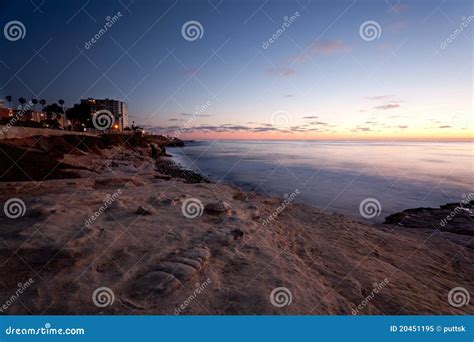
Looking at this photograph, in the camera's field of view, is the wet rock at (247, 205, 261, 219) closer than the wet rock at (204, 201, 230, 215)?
No

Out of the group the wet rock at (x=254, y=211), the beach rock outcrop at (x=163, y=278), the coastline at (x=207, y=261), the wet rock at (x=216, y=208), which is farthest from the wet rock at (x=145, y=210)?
the wet rock at (x=254, y=211)

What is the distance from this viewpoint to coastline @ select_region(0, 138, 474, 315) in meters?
4.12

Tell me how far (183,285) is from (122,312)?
3.30ft

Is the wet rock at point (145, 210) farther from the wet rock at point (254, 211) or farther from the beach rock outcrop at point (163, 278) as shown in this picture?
the wet rock at point (254, 211)

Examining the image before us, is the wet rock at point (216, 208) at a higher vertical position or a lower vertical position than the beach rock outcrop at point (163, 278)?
higher

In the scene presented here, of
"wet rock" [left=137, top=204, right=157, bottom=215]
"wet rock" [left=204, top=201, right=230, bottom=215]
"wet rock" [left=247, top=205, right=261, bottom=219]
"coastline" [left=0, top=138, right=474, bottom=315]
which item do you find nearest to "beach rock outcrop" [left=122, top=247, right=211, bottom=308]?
"coastline" [left=0, top=138, right=474, bottom=315]

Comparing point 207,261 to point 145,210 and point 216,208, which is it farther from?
point 145,210

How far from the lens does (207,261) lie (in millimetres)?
5133

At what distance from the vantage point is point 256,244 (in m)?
6.25

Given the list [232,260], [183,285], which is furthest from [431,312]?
[183,285]

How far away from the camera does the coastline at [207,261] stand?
412 cm

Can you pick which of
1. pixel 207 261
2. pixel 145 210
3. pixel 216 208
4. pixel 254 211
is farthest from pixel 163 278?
pixel 254 211

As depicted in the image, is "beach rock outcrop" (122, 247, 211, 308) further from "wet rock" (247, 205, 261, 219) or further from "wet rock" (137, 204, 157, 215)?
"wet rock" (247, 205, 261, 219)

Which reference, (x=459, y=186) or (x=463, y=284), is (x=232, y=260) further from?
(x=459, y=186)
